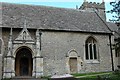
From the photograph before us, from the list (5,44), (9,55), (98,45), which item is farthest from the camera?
(98,45)

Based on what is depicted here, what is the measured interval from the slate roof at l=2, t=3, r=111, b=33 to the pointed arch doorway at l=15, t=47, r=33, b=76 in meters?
3.18

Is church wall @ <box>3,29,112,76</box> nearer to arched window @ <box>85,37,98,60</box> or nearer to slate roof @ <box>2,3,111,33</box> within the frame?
arched window @ <box>85,37,98,60</box>

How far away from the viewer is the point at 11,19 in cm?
2503

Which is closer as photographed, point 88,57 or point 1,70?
point 1,70

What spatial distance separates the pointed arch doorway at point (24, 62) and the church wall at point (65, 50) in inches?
73.5

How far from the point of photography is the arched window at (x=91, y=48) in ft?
87.9

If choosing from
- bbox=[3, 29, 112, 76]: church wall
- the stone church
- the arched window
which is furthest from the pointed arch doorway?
the arched window

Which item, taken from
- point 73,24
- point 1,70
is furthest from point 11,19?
point 73,24

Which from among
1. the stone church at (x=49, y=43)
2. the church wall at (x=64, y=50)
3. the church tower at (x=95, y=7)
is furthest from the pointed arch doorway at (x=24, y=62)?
the church tower at (x=95, y=7)

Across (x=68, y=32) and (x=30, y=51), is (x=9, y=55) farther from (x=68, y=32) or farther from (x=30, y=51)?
(x=68, y=32)

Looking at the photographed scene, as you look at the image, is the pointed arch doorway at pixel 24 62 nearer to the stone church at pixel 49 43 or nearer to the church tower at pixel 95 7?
the stone church at pixel 49 43

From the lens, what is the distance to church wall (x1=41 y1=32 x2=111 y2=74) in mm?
24406

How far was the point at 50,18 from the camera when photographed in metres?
27.3

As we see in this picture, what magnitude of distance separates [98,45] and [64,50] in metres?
5.04
